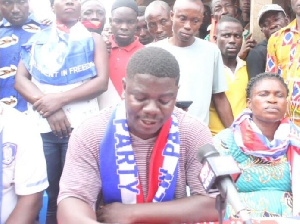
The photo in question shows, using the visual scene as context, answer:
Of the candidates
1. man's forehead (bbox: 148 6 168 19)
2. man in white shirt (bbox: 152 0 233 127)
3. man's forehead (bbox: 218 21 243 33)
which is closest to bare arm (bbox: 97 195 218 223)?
man in white shirt (bbox: 152 0 233 127)

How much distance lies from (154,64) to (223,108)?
1.74 metres

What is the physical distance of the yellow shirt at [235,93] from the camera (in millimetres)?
3652

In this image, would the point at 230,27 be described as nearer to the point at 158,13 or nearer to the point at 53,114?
the point at 158,13

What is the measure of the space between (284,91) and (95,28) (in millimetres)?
1682

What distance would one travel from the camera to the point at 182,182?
2.10 metres

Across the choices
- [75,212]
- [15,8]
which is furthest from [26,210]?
[15,8]

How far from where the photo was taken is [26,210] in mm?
2174

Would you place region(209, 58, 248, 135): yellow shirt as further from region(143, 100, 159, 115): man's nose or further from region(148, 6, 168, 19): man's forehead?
region(143, 100, 159, 115): man's nose

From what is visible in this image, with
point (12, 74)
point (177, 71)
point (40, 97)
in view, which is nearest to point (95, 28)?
point (12, 74)

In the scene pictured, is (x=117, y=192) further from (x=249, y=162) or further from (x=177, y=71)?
(x=249, y=162)

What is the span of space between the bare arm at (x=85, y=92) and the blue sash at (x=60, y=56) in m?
0.04

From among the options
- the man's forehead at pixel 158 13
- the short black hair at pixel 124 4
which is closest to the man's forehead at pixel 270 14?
the man's forehead at pixel 158 13

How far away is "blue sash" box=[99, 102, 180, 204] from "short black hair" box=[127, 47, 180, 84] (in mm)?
253

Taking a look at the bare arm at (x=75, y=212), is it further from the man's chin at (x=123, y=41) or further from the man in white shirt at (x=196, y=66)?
the man's chin at (x=123, y=41)
